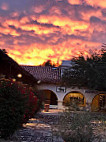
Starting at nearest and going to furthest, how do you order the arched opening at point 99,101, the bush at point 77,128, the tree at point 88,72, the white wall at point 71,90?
1. the bush at point 77,128
2. the tree at point 88,72
3. the white wall at point 71,90
4. the arched opening at point 99,101

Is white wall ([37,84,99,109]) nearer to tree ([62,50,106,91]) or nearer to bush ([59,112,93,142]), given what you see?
tree ([62,50,106,91])

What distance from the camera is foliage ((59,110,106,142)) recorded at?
22.3ft

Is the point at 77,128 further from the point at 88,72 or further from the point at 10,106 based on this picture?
the point at 88,72

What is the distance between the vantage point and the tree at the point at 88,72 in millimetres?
18227

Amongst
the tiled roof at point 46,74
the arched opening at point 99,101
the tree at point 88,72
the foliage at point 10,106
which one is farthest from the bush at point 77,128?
the arched opening at point 99,101

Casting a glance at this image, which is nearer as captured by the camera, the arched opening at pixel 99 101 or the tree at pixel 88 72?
the tree at pixel 88 72

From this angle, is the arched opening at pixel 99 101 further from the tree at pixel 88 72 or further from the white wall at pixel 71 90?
the tree at pixel 88 72

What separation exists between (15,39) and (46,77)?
759 centimetres

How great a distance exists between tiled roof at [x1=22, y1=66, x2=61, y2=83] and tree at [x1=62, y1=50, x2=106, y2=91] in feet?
9.19

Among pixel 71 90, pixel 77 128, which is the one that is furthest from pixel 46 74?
pixel 77 128

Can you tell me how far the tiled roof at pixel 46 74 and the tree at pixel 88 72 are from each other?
2.80 m

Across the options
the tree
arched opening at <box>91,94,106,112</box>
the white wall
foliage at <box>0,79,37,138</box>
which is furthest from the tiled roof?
foliage at <box>0,79,37,138</box>

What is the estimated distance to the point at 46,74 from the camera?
25625 millimetres

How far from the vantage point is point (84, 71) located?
19500mm
